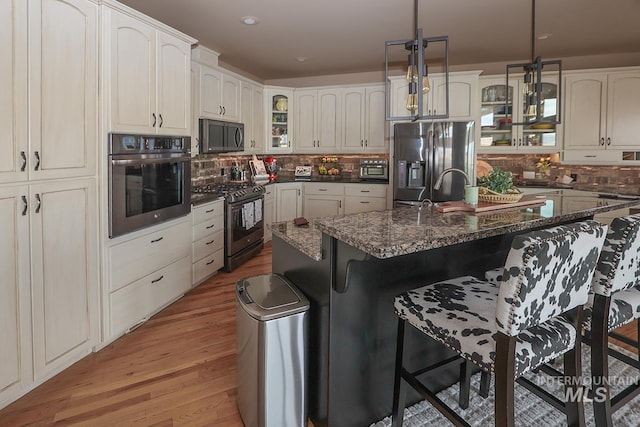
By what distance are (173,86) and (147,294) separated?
1.60 meters

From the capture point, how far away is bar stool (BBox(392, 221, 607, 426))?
1282 mm

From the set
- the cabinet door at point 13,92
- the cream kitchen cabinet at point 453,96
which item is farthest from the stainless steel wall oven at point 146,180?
the cream kitchen cabinet at point 453,96

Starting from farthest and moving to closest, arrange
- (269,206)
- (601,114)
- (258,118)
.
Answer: (258,118) < (269,206) < (601,114)

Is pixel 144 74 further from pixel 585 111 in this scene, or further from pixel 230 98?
pixel 585 111

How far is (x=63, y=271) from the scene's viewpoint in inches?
91.4

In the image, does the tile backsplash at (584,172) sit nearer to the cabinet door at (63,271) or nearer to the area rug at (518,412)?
the area rug at (518,412)

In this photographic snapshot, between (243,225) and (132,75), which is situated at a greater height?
(132,75)

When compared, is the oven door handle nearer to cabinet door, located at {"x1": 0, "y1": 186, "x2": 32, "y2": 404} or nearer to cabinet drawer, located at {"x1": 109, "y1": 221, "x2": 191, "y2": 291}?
cabinet drawer, located at {"x1": 109, "y1": 221, "x2": 191, "y2": 291}

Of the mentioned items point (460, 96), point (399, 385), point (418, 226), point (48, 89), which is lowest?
point (399, 385)

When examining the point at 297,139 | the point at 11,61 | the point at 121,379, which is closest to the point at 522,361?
the point at 121,379

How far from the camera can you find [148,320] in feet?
10.2

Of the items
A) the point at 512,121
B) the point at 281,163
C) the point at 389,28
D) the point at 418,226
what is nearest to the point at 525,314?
the point at 418,226

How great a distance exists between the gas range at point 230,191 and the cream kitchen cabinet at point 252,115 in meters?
0.77

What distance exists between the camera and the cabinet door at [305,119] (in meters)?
6.03
